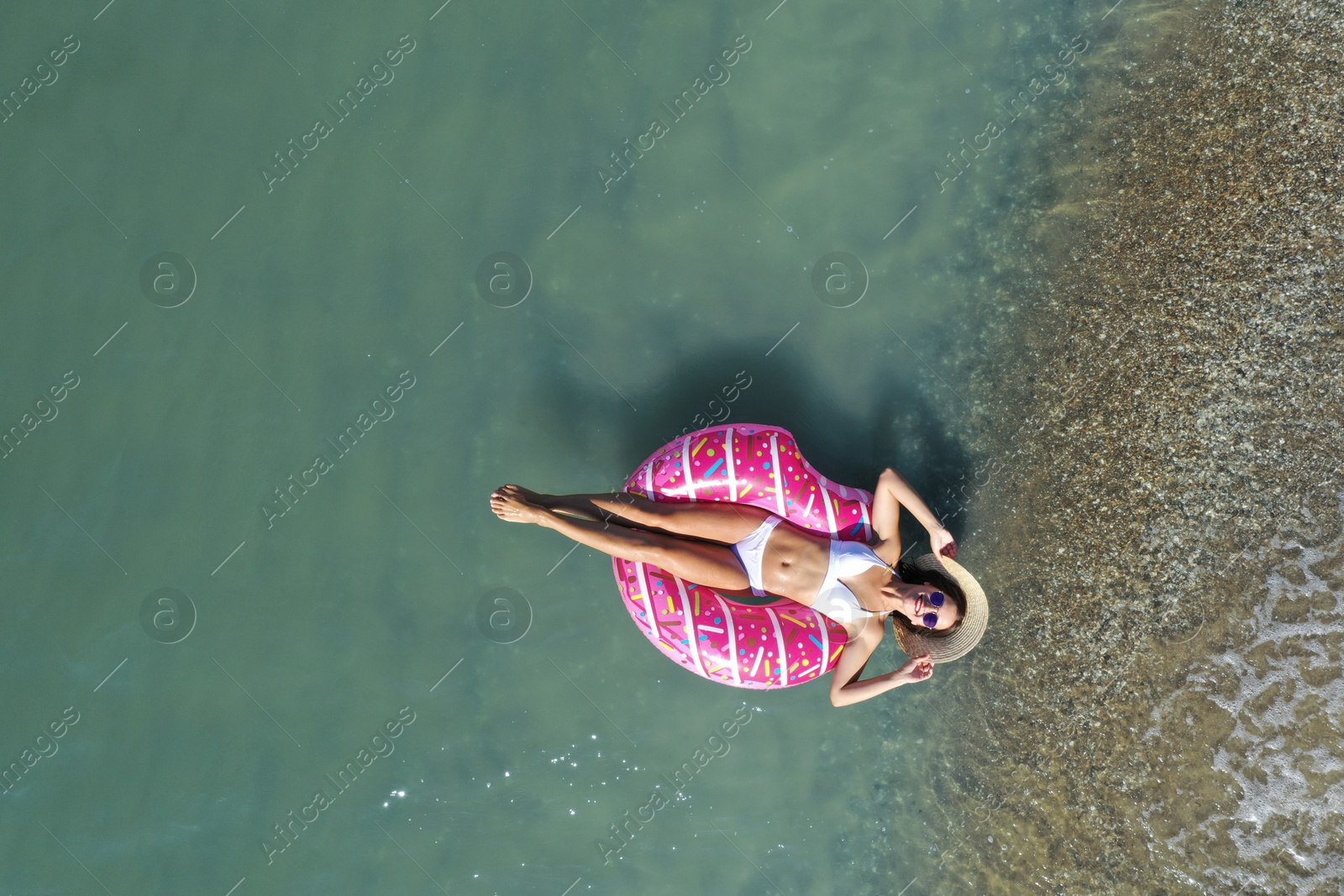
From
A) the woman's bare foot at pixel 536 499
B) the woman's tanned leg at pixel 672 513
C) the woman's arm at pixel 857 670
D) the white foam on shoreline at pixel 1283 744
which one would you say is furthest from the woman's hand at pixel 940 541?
the woman's bare foot at pixel 536 499

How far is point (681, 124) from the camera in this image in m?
4.21

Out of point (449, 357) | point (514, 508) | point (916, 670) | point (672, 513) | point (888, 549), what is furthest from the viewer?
point (449, 357)

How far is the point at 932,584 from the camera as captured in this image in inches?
141

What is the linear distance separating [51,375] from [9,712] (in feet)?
6.13

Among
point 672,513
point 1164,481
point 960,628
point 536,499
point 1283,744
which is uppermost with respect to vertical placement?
point 536,499

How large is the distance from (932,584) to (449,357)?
9.30ft

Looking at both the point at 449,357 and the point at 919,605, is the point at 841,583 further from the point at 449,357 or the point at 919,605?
the point at 449,357

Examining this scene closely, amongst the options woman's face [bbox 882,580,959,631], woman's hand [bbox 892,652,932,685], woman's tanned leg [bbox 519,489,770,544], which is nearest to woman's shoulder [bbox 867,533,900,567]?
woman's face [bbox 882,580,959,631]

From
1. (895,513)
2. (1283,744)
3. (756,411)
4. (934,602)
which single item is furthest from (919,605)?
(1283,744)

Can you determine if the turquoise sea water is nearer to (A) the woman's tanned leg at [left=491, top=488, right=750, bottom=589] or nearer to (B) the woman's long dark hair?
(B) the woman's long dark hair

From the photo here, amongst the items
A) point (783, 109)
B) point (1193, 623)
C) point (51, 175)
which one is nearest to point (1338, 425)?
point (1193, 623)

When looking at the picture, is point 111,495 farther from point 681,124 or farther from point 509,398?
point 681,124

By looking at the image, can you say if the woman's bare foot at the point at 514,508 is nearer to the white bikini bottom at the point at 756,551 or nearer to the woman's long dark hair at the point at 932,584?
the white bikini bottom at the point at 756,551

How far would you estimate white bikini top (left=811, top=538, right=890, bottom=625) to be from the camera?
362 cm
